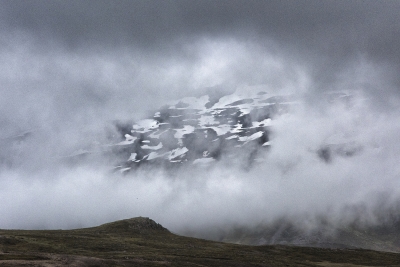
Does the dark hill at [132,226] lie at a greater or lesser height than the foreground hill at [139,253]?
greater

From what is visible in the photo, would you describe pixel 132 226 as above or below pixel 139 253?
above

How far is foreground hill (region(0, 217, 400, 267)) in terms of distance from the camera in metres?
77.2

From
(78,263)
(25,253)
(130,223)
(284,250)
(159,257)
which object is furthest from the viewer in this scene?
(130,223)

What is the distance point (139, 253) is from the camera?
9606 cm

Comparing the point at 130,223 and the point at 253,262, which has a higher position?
the point at 130,223

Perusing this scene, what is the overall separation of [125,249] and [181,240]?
130 ft

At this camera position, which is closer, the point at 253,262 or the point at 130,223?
the point at 253,262

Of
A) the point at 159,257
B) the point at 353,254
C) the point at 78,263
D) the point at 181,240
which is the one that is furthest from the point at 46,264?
the point at 353,254

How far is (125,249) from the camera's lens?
4045 inches

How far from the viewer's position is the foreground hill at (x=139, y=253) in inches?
3041

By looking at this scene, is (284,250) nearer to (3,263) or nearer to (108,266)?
(108,266)

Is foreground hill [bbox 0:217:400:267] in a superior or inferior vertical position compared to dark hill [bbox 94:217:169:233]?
inferior

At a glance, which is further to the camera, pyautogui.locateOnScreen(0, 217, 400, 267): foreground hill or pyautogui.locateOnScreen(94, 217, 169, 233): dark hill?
pyautogui.locateOnScreen(94, 217, 169, 233): dark hill

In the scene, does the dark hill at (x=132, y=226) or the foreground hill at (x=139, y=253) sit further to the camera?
the dark hill at (x=132, y=226)
